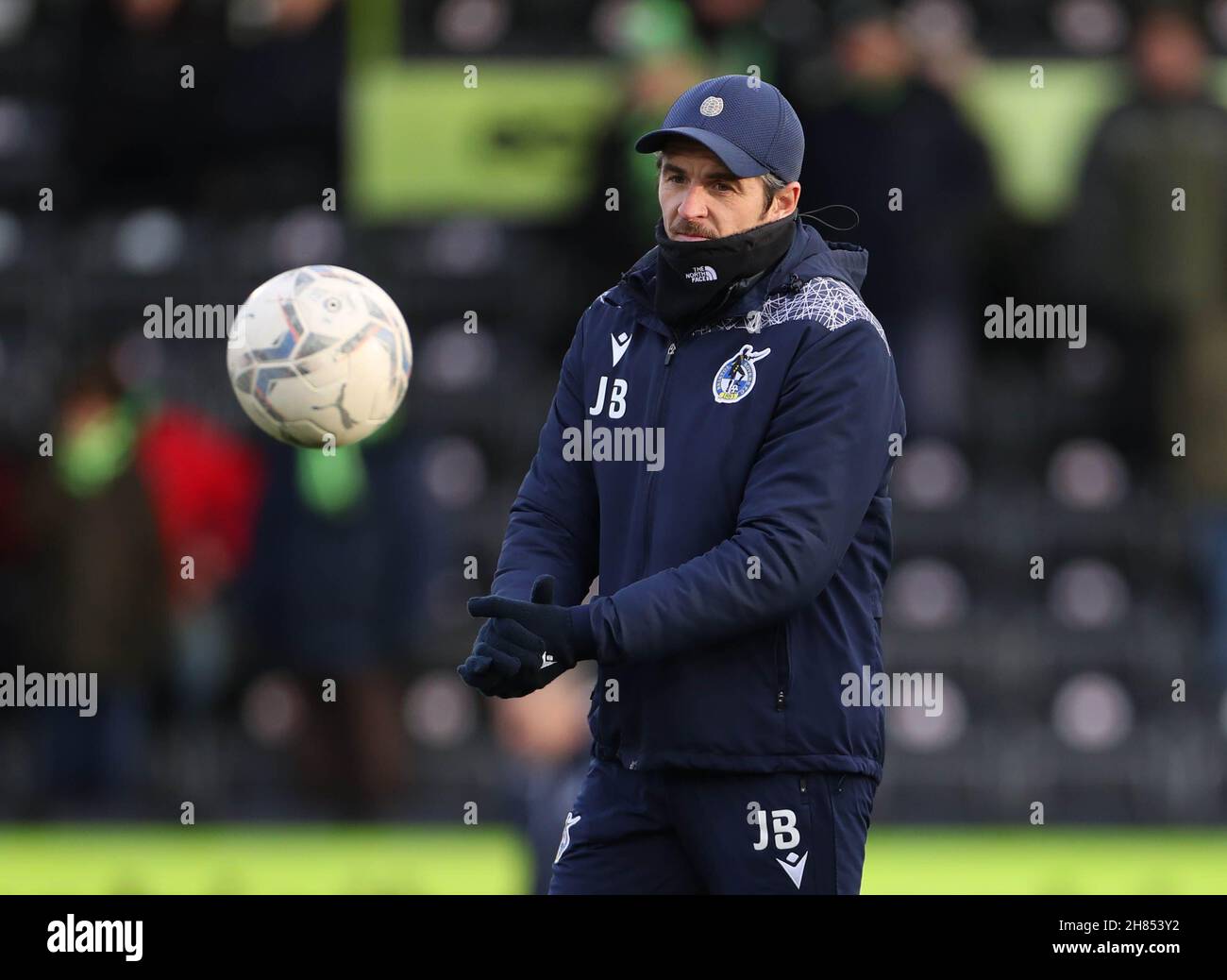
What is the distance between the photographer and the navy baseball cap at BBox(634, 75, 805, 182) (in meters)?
4.30

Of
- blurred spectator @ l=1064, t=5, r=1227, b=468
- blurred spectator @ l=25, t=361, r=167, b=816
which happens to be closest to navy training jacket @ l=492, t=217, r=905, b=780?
blurred spectator @ l=25, t=361, r=167, b=816

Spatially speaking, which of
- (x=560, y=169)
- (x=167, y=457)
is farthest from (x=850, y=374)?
(x=560, y=169)

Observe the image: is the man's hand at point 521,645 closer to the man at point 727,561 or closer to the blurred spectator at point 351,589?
the man at point 727,561

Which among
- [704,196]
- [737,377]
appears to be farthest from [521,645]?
[704,196]

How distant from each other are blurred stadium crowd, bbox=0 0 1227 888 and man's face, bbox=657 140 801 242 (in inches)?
200

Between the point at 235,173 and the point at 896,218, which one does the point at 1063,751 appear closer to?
the point at 896,218

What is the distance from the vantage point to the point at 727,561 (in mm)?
4113

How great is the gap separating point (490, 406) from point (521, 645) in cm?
652

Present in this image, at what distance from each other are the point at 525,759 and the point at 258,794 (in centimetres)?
271

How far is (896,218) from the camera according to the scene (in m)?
9.69

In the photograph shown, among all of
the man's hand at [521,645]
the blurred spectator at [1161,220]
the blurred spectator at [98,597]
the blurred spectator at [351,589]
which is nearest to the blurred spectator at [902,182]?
the blurred spectator at [1161,220]

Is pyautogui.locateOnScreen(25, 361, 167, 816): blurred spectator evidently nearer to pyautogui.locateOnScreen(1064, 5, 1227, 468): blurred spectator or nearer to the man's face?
pyautogui.locateOnScreen(1064, 5, 1227, 468): blurred spectator

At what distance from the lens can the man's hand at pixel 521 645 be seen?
411 cm

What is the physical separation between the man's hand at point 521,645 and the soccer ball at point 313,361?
37.5 inches
